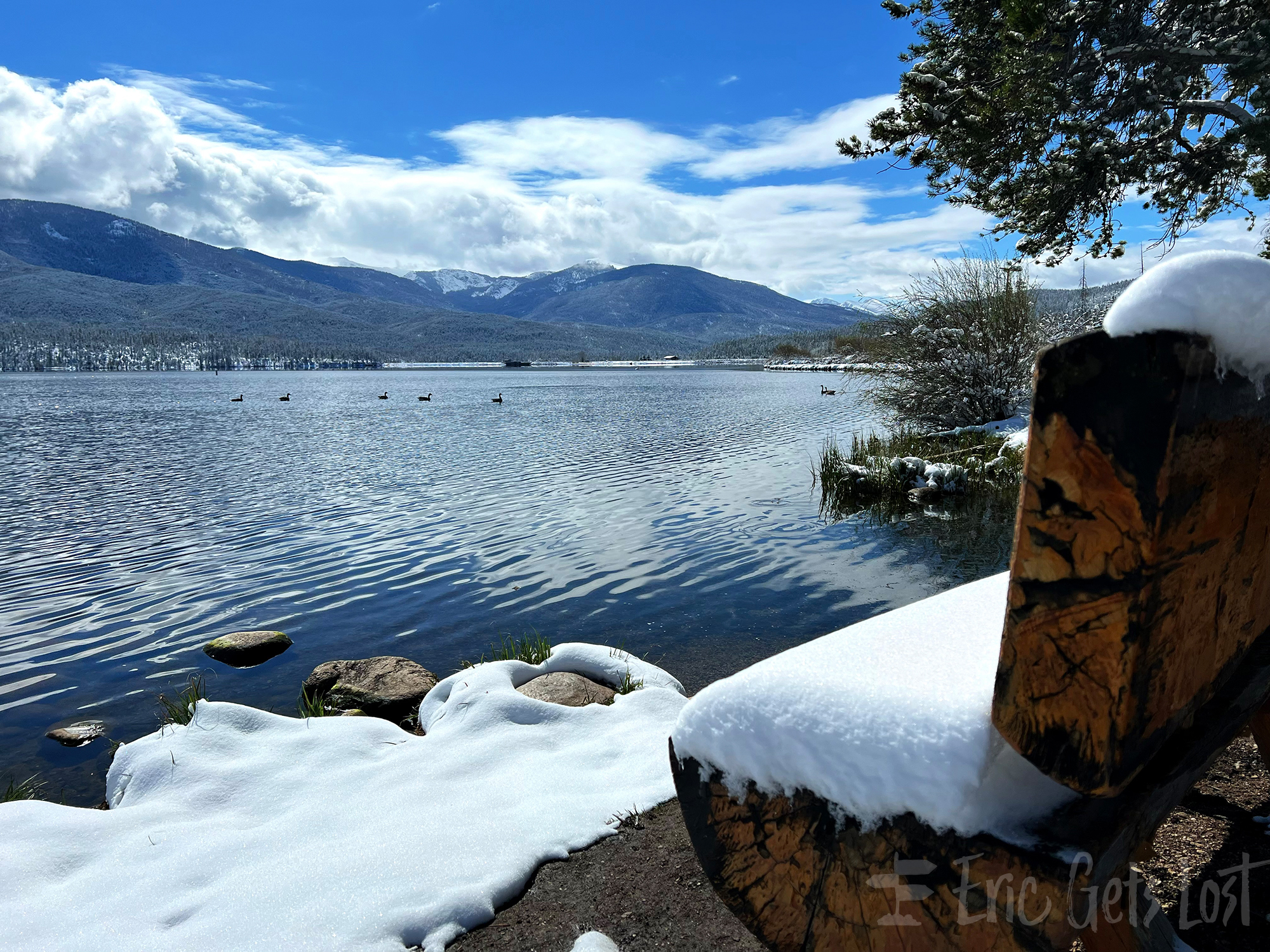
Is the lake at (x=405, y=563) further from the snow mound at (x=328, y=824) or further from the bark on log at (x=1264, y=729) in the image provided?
the bark on log at (x=1264, y=729)

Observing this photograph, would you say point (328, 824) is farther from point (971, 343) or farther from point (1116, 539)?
point (971, 343)

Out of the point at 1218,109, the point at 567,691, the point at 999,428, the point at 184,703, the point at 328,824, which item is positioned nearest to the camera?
the point at 328,824

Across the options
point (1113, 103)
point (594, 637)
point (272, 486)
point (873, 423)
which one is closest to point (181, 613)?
point (594, 637)

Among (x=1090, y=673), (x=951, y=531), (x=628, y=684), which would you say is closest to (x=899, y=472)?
(x=951, y=531)

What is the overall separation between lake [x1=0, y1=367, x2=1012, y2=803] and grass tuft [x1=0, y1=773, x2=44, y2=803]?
0.11 m

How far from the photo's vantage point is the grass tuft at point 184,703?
20.3ft

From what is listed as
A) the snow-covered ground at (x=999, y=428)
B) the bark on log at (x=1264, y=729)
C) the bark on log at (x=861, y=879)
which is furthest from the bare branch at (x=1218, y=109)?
the bark on log at (x=861, y=879)

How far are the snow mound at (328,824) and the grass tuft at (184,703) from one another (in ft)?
1.38

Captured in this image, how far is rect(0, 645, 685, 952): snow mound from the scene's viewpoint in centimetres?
330

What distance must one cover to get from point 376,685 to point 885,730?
6418 mm

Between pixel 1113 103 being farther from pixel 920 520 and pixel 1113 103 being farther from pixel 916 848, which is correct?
pixel 916 848

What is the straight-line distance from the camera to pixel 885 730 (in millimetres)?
1611

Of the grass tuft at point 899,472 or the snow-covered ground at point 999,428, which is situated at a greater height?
the snow-covered ground at point 999,428

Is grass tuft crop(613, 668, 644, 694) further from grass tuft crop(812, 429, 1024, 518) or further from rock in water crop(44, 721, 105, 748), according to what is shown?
grass tuft crop(812, 429, 1024, 518)
